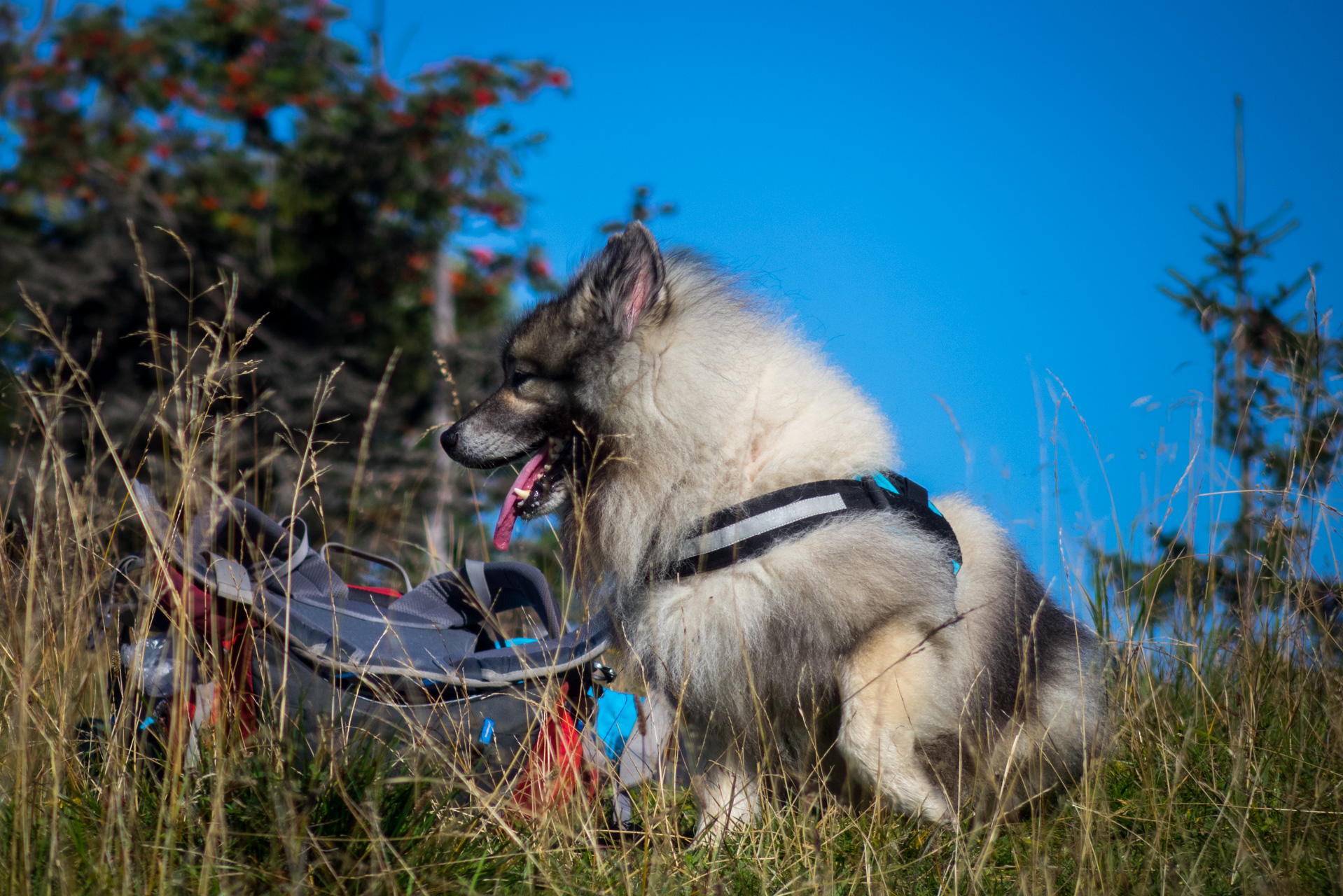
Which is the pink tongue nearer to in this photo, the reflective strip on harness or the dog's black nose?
the dog's black nose

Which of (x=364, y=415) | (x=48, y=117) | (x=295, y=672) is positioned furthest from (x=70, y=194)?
(x=295, y=672)

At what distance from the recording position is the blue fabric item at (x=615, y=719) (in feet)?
7.94

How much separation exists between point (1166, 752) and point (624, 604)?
4.99 ft

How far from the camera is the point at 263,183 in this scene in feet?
29.1

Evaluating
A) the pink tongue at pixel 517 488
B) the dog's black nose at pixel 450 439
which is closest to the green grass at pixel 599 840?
the pink tongue at pixel 517 488

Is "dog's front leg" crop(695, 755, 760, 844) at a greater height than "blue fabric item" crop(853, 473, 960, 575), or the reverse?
"blue fabric item" crop(853, 473, 960, 575)

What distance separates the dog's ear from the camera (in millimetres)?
2469

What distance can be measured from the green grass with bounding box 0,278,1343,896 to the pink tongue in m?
0.80

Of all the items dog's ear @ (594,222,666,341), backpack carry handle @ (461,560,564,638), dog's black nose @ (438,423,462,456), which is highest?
dog's ear @ (594,222,666,341)

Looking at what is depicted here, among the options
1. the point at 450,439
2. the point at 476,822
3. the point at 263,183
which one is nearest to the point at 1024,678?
the point at 476,822

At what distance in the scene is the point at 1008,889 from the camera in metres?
1.83

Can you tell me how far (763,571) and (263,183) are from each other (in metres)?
8.62

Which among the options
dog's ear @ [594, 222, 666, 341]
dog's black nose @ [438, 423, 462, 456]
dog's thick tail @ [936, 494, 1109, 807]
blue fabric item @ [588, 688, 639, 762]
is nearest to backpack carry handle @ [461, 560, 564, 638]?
blue fabric item @ [588, 688, 639, 762]

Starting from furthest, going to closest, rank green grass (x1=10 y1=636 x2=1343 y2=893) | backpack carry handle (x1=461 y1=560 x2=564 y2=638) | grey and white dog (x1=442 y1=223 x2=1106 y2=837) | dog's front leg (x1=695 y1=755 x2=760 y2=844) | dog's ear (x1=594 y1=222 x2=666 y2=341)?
backpack carry handle (x1=461 y1=560 x2=564 y2=638) < dog's ear (x1=594 y1=222 x2=666 y2=341) < dog's front leg (x1=695 y1=755 x2=760 y2=844) < grey and white dog (x1=442 y1=223 x2=1106 y2=837) < green grass (x1=10 y1=636 x2=1343 y2=893)
